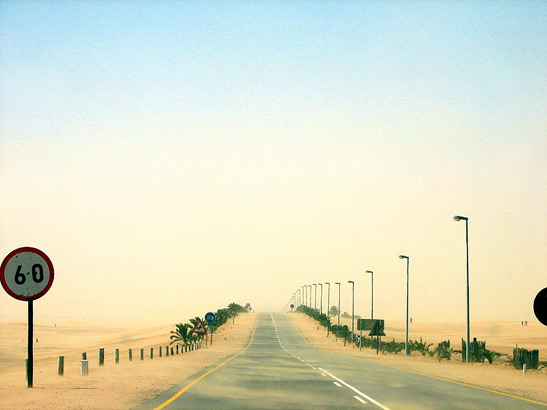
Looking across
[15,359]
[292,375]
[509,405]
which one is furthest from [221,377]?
[15,359]

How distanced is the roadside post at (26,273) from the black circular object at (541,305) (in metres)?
12.2

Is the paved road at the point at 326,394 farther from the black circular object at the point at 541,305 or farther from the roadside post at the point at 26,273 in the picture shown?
the roadside post at the point at 26,273

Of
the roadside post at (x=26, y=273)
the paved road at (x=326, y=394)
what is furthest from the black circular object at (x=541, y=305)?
the roadside post at (x=26, y=273)

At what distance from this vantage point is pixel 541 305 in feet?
56.8

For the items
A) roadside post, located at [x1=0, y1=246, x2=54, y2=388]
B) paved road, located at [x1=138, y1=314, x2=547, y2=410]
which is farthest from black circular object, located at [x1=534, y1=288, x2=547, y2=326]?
roadside post, located at [x1=0, y1=246, x2=54, y2=388]

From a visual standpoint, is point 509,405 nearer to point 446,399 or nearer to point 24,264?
point 446,399

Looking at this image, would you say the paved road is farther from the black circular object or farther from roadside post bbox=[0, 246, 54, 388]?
roadside post bbox=[0, 246, 54, 388]

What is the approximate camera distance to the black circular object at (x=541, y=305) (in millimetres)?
17255

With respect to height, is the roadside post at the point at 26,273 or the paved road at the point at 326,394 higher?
the roadside post at the point at 26,273

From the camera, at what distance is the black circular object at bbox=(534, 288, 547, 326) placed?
1725cm

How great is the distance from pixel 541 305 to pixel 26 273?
505 inches

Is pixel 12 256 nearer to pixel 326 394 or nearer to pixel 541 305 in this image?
pixel 326 394

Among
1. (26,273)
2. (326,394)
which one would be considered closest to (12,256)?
(26,273)

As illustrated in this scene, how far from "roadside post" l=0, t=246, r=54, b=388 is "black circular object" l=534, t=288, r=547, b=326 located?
1221 cm
